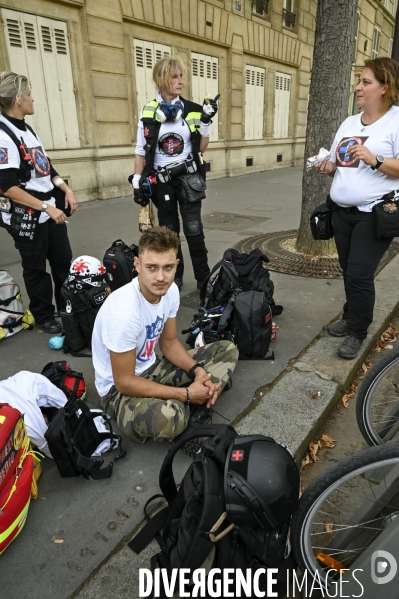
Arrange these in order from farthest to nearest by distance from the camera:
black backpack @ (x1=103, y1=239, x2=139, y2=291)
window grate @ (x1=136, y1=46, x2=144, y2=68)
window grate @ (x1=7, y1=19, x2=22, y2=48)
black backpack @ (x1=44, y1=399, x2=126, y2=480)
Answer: window grate @ (x1=136, y1=46, x2=144, y2=68) < window grate @ (x1=7, y1=19, x2=22, y2=48) < black backpack @ (x1=103, y1=239, x2=139, y2=291) < black backpack @ (x1=44, y1=399, x2=126, y2=480)

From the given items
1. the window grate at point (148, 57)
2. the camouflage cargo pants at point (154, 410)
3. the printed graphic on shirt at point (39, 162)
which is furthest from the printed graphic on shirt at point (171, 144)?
the window grate at point (148, 57)

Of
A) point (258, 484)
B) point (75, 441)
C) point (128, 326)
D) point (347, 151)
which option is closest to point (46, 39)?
point (347, 151)

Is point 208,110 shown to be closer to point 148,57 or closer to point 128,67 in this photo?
point 128,67

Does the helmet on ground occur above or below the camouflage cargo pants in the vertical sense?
above

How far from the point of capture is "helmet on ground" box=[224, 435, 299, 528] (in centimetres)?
143

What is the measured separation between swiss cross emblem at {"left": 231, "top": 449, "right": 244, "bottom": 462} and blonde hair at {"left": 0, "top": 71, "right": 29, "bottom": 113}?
2.96m

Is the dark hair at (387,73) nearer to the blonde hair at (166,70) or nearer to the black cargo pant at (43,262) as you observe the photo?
the blonde hair at (166,70)

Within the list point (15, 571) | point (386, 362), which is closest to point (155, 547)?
point (15, 571)

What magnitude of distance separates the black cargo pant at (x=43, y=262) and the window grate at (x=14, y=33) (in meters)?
6.02

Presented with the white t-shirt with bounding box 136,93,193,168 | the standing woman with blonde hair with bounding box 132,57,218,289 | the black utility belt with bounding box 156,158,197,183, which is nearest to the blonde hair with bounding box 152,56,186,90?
the standing woman with blonde hair with bounding box 132,57,218,289

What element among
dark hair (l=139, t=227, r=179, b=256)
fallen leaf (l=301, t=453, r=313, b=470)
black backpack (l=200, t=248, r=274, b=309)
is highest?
dark hair (l=139, t=227, r=179, b=256)

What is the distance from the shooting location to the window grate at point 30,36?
7801mm

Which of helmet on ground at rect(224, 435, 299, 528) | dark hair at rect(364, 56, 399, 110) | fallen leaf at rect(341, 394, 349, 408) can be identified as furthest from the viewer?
fallen leaf at rect(341, 394, 349, 408)

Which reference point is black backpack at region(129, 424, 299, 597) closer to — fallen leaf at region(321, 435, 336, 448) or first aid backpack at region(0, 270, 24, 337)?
fallen leaf at region(321, 435, 336, 448)
